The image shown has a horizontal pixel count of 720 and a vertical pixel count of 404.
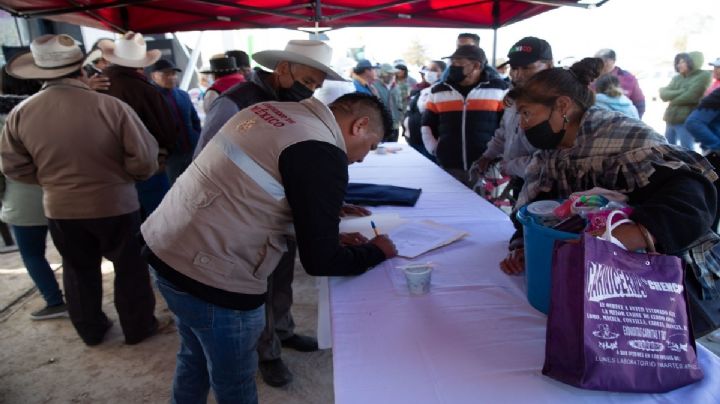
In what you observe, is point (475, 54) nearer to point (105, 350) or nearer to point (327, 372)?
point (327, 372)

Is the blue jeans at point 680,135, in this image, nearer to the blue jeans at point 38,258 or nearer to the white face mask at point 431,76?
the white face mask at point 431,76

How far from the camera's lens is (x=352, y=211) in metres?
2.00

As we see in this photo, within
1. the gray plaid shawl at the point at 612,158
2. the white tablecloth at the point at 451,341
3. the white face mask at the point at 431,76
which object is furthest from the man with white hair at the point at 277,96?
the white face mask at the point at 431,76

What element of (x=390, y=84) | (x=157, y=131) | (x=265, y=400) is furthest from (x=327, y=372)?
(x=390, y=84)

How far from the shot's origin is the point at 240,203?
3.51 feet


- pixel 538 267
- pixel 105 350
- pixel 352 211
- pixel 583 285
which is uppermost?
pixel 583 285

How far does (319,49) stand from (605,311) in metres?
1.59

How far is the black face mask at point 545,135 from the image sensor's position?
1.29 metres

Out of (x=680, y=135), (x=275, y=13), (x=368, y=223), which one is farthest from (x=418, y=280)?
(x=680, y=135)

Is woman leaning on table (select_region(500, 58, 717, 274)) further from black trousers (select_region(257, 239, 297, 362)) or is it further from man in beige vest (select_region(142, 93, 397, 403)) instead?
black trousers (select_region(257, 239, 297, 362))

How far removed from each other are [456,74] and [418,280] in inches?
86.2

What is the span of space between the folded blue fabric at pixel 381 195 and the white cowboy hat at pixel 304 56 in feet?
2.07

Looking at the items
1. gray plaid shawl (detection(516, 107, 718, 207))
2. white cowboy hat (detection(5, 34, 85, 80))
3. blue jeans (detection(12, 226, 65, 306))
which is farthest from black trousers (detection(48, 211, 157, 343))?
gray plaid shawl (detection(516, 107, 718, 207))

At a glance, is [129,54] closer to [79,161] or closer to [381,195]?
[79,161]
